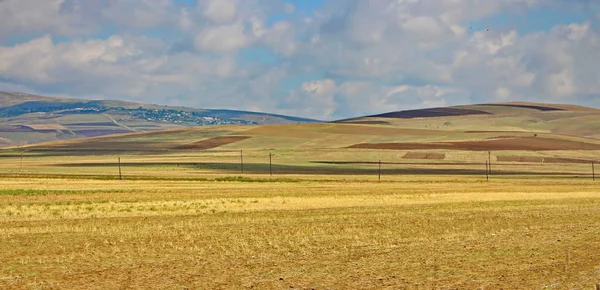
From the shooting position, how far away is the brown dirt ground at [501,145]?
561 ft

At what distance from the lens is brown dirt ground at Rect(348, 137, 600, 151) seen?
561 ft

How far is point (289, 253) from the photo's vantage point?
1206 inches

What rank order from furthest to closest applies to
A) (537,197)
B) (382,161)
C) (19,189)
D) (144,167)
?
(382,161) → (144,167) → (19,189) → (537,197)

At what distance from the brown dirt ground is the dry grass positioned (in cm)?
11436

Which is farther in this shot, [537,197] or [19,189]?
[19,189]

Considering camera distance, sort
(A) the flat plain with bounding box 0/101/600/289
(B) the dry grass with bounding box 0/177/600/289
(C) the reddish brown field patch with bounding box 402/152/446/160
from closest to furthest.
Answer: (B) the dry grass with bounding box 0/177/600/289
(A) the flat plain with bounding box 0/101/600/289
(C) the reddish brown field patch with bounding box 402/152/446/160

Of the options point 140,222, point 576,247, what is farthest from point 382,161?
point 576,247

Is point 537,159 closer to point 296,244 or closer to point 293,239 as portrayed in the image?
point 293,239

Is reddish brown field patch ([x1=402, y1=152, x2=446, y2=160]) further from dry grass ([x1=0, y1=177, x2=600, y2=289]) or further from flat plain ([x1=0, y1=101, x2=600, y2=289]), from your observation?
dry grass ([x1=0, y1=177, x2=600, y2=289])

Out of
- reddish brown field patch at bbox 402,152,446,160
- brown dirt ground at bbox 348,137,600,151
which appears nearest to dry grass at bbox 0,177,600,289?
reddish brown field patch at bbox 402,152,446,160

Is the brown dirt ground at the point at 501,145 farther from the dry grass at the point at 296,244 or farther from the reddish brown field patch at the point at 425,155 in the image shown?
the dry grass at the point at 296,244

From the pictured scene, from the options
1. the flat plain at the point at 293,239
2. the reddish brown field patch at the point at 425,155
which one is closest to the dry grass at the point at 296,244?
the flat plain at the point at 293,239

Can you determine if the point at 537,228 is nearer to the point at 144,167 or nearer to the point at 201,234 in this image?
the point at 201,234

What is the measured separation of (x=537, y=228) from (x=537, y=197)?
2808 cm
